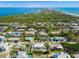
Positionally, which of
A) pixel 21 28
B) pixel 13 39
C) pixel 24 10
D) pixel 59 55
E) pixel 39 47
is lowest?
pixel 59 55

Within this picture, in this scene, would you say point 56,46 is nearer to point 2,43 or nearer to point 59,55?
point 59,55

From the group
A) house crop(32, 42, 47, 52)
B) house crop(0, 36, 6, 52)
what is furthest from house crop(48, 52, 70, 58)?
house crop(0, 36, 6, 52)

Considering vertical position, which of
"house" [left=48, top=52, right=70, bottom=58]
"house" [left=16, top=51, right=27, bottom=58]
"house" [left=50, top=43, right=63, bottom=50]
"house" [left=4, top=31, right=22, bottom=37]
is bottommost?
"house" [left=48, top=52, right=70, bottom=58]

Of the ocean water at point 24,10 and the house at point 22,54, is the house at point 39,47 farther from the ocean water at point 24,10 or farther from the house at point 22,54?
the ocean water at point 24,10

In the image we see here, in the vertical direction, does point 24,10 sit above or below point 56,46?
above

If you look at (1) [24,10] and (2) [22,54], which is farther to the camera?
(1) [24,10]

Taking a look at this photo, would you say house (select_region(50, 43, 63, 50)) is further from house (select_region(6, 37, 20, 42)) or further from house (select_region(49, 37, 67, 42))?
house (select_region(6, 37, 20, 42))

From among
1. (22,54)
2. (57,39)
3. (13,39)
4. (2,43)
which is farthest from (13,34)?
(57,39)

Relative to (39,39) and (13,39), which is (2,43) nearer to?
(13,39)

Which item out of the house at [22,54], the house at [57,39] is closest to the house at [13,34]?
the house at [22,54]

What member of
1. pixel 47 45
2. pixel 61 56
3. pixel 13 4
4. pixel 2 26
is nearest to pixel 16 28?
pixel 2 26

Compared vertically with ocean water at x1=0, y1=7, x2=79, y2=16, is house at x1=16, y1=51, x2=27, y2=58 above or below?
below
